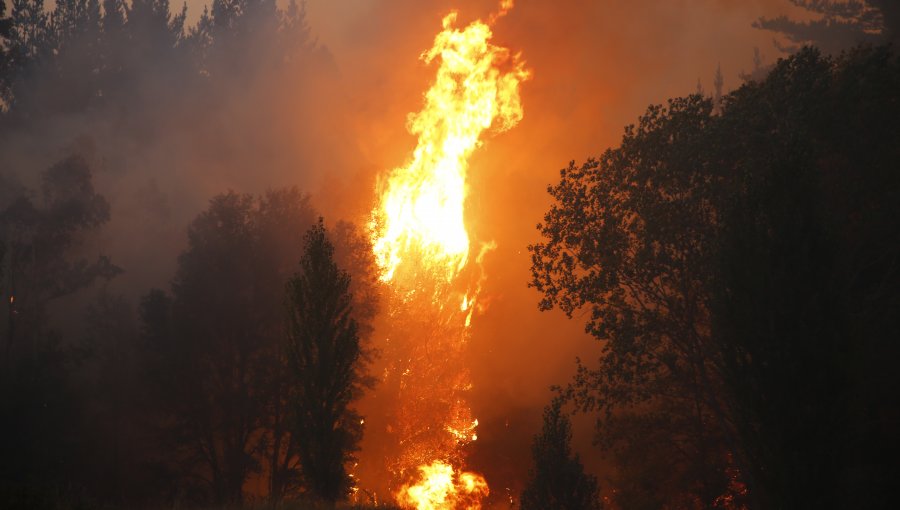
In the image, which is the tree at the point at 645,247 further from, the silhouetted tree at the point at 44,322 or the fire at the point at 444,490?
the fire at the point at 444,490

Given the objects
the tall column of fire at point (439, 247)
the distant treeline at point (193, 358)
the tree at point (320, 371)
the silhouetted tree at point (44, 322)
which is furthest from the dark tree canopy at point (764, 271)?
the silhouetted tree at point (44, 322)

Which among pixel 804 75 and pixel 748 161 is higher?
pixel 804 75

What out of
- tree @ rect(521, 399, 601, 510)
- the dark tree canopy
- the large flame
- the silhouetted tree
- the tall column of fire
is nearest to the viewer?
the dark tree canopy

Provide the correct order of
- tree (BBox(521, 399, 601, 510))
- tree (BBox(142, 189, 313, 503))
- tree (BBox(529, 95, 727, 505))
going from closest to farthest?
tree (BBox(521, 399, 601, 510)) → tree (BBox(529, 95, 727, 505)) → tree (BBox(142, 189, 313, 503))

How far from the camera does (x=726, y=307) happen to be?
21672mm

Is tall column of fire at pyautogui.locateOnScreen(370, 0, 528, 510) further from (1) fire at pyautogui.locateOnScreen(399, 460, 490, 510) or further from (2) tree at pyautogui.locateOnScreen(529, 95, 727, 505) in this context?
(2) tree at pyautogui.locateOnScreen(529, 95, 727, 505)

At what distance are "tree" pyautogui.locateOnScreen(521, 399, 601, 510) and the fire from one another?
32.8 meters

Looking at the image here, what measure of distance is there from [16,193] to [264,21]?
214 ft

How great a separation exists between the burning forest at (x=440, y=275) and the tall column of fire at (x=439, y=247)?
271 mm

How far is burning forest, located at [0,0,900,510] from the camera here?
74.2 feet

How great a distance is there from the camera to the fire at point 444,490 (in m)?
61.0

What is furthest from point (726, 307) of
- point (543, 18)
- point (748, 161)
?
point (543, 18)

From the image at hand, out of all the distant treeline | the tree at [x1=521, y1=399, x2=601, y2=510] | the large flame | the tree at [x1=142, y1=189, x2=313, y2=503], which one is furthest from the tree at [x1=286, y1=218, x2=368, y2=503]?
the large flame

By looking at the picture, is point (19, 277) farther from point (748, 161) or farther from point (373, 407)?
point (748, 161)
